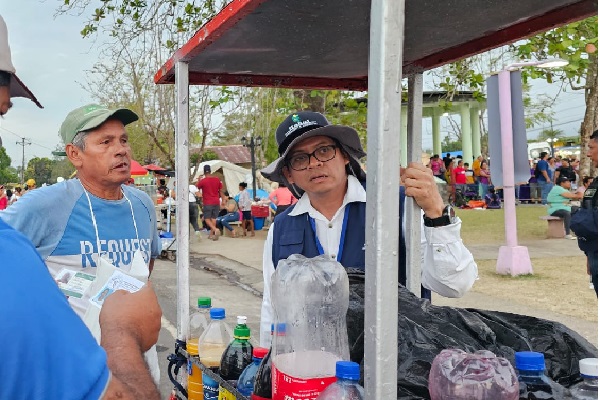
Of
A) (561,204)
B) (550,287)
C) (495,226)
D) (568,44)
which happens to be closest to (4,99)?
(568,44)

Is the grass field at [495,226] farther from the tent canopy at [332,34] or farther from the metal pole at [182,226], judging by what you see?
the metal pole at [182,226]

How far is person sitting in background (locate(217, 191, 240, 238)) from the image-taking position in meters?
19.0

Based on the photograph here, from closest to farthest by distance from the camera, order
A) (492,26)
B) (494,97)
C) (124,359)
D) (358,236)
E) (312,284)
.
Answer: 1. (124,359)
2. (312,284)
3. (492,26)
4. (358,236)
5. (494,97)

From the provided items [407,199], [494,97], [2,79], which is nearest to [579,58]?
[494,97]

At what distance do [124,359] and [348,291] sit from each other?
33.1 inches

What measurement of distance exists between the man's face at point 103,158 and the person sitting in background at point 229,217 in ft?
51.1

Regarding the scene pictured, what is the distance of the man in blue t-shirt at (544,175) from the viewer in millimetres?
22500

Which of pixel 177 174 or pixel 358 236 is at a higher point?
pixel 177 174

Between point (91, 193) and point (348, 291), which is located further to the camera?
point (91, 193)

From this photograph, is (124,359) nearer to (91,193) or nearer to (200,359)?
(200,359)

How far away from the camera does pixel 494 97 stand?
8.96m

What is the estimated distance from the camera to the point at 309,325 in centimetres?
197

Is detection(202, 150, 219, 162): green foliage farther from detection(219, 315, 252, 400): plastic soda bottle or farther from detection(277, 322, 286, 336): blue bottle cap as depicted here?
detection(277, 322, 286, 336): blue bottle cap

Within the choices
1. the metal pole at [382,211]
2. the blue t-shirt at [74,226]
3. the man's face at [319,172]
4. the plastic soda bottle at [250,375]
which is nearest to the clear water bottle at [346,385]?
the metal pole at [382,211]
